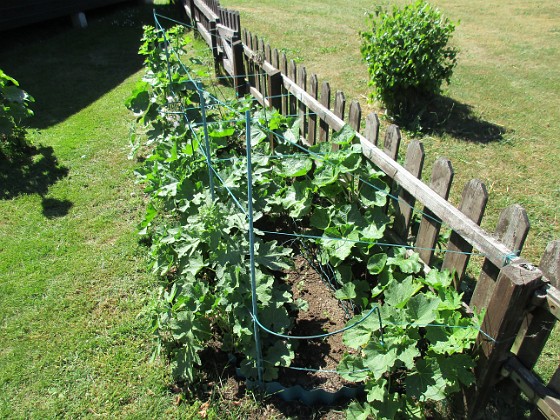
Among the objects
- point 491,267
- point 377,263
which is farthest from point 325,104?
point 491,267

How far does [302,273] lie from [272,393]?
1035 mm

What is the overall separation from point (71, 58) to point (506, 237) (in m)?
8.72

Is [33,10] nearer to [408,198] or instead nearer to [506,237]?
[408,198]

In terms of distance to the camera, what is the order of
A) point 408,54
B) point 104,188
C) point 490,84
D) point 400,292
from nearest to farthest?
1. point 400,292
2. point 104,188
3. point 408,54
4. point 490,84

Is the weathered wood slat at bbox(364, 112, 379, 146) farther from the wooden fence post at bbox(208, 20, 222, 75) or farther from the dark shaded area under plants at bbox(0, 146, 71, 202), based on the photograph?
the wooden fence post at bbox(208, 20, 222, 75)

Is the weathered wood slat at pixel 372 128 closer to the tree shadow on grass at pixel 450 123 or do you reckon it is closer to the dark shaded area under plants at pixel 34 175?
the tree shadow on grass at pixel 450 123

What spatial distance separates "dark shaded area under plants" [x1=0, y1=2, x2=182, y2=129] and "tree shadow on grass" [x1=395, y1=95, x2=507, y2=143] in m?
4.83

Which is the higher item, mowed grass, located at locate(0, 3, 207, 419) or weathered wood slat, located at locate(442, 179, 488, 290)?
weathered wood slat, located at locate(442, 179, 488, 290)

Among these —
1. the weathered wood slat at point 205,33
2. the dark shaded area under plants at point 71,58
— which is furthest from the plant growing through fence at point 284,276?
the weathered wood slat at point 205,33

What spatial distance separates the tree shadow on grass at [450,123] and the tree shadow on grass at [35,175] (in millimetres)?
4115

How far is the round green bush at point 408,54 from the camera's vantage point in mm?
5320

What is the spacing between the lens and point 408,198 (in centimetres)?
288

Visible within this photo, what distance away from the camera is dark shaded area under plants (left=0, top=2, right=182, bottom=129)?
6.89 meters

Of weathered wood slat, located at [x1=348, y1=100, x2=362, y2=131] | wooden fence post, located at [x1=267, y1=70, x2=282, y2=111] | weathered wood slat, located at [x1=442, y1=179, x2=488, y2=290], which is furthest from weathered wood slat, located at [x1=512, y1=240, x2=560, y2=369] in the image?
wooden fence post, located at [x1=267, y1=70, x2=282, y2=111]
